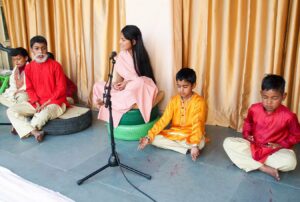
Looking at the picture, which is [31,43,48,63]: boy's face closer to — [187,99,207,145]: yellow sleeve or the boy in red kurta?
the boy in red kurta

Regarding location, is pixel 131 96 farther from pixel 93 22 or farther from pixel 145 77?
pixel 93 22

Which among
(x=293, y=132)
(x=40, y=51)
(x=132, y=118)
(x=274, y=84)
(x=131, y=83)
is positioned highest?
(x=40, y=51)

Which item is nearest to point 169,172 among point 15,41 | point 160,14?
point 160,14

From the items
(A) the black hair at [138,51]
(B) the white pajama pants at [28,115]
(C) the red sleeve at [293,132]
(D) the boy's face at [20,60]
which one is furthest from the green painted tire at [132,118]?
(D) the boy's face at [20,60]

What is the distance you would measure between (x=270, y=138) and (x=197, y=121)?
630mm

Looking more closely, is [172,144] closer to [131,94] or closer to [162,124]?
[162,124]

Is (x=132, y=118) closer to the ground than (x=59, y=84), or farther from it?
closer to the ground

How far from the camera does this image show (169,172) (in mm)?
2434

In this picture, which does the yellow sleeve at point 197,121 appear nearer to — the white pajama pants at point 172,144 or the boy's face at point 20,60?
the white pajama pants at point 172,144

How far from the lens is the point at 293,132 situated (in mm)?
2326

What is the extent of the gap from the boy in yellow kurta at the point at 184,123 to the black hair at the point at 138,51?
2.06 ft

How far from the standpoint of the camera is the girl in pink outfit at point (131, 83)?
3.02m

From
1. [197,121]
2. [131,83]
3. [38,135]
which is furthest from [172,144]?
[38,135]

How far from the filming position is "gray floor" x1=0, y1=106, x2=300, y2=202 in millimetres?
2131
